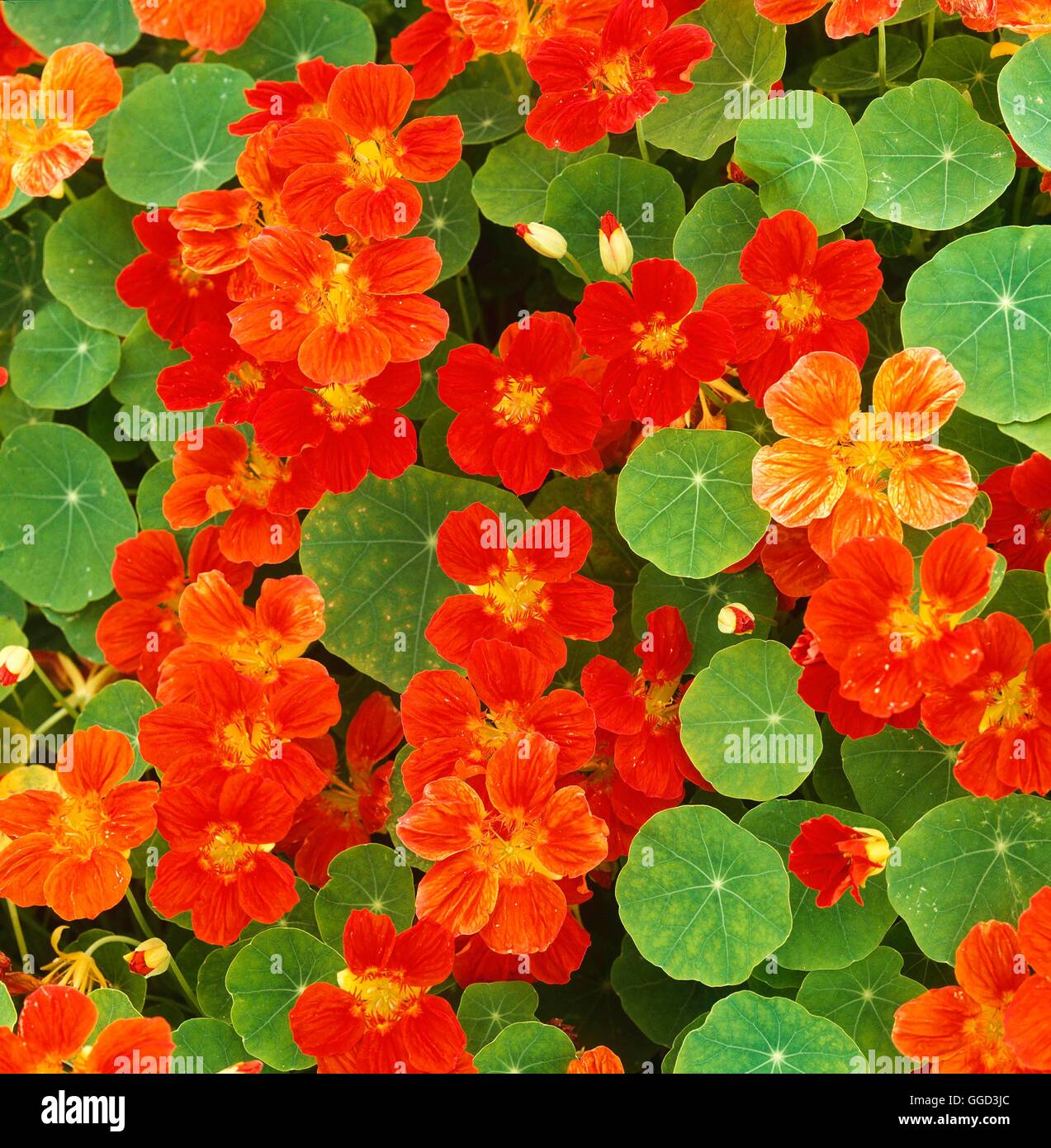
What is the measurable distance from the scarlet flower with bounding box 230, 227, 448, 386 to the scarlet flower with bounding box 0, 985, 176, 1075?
0.65 metres

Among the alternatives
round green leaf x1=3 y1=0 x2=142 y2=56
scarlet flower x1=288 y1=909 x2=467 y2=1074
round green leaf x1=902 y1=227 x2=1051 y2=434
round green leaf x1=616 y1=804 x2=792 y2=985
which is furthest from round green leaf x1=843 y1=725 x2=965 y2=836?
round green leaf x1=3 y1=0 x2=142 y2=56

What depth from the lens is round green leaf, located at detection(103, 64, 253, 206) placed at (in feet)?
4.92

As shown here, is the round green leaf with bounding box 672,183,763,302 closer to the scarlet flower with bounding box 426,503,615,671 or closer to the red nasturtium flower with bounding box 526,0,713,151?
the red nasturtium flower with bounding box 526,0,713,151

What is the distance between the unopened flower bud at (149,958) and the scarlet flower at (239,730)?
0.18m

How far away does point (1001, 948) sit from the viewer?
1.02 m

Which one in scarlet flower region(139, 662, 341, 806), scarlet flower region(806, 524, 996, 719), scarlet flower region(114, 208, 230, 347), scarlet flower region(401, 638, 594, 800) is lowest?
scarlet flower region(139, 662, 341, 806)

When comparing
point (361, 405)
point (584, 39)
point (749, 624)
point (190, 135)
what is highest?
point (584, 39)

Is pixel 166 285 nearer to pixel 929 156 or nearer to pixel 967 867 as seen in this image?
pixel 929 156

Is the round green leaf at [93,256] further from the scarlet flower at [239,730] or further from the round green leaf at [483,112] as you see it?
the scarlet flower at [239,730]

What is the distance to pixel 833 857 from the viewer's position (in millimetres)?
1071

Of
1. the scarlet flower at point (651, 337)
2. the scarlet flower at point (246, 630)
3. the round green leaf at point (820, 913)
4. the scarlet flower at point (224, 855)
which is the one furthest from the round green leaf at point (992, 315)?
the scarlet flower at point (224, 855)

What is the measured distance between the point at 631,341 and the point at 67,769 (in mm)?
768

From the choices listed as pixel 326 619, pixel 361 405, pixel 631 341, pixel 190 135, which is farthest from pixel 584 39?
pixel 326 619
